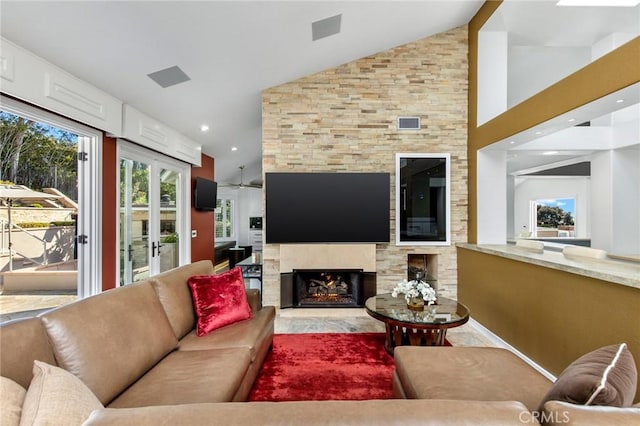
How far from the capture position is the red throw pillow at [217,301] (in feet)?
7.82

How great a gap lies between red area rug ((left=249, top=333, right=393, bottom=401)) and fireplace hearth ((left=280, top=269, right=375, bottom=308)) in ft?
2.71

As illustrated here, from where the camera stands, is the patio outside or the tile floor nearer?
the patio outside

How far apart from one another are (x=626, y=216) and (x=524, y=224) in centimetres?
664

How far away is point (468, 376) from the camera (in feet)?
5.52

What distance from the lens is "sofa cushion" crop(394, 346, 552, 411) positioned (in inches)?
59.6

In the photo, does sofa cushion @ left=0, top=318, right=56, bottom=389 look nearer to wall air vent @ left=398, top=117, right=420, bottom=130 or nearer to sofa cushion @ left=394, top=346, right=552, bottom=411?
→ sofa cushion @ left=394, top=346, right=552, bottom=411

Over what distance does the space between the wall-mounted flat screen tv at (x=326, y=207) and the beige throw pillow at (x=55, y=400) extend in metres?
3.21

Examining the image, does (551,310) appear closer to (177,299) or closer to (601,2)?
(177,299)

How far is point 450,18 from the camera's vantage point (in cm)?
398

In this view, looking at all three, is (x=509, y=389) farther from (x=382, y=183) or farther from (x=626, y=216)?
(x=626, y=216)

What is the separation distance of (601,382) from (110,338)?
2.14 m

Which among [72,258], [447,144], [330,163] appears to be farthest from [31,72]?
[447,144]

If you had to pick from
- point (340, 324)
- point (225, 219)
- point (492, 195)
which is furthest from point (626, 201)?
point (225, 219)

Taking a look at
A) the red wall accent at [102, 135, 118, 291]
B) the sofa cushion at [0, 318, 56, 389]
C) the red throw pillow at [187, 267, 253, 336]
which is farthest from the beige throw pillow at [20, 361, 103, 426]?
the red wall accent at [102, 135, 118, 291]
